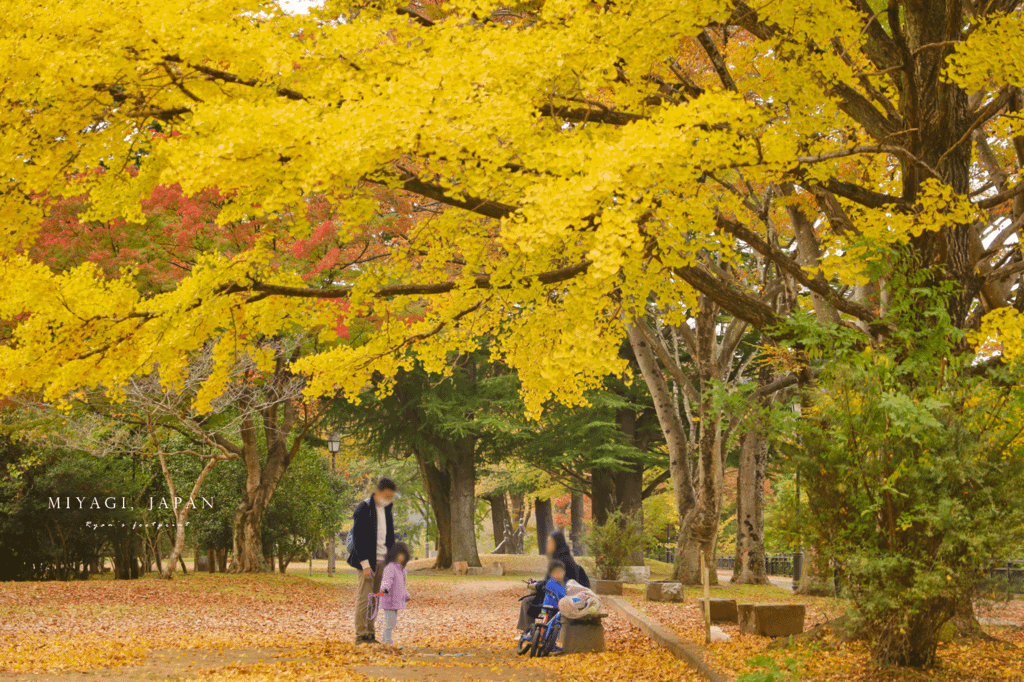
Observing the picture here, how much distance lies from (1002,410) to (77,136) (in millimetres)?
7340

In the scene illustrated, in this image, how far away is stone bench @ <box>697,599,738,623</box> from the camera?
1023 centimetres

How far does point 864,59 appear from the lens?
30.2 feet

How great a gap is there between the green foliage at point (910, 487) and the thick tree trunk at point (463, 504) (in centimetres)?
2069

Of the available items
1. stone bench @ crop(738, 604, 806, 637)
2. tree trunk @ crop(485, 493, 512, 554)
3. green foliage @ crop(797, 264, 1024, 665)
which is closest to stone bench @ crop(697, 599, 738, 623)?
stone bench @ crop(738, 604, 806, 637)

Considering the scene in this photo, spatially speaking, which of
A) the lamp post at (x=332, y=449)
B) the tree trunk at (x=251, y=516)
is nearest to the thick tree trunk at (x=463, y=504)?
the lamp post at (x=332, y=449)

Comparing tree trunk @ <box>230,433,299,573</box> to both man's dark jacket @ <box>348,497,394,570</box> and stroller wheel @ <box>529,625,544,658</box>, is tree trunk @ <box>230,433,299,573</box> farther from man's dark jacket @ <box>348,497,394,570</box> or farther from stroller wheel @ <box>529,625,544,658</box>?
stroller wheel @ <box>529,625,544,658</box>

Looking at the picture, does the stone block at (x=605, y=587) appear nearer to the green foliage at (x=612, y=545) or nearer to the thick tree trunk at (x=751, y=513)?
the green foliage at (x=612, y=545)

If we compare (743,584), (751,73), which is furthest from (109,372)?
(743,584)

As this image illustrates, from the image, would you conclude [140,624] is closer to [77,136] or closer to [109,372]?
[109,372]

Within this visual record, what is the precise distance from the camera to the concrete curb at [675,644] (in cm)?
654

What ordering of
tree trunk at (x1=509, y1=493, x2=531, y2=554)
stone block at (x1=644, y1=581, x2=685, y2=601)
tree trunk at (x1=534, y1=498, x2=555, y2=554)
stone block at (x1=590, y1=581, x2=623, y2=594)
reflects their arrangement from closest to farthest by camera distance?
stone block at (x1=644, y1=581, x2=685, y2=601) < stone block at (x1=590, y1=581, x2=623, y2=594) < tree trunk at (x1=534, y1=498, x2=555, y2=554) < tree trunk at (x1=509, y1=493, x2=531, y2=554)

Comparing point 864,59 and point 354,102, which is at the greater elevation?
point 864,59

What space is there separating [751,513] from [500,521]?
2414cm

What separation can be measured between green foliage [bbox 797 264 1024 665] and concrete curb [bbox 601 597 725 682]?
48.4 inches
